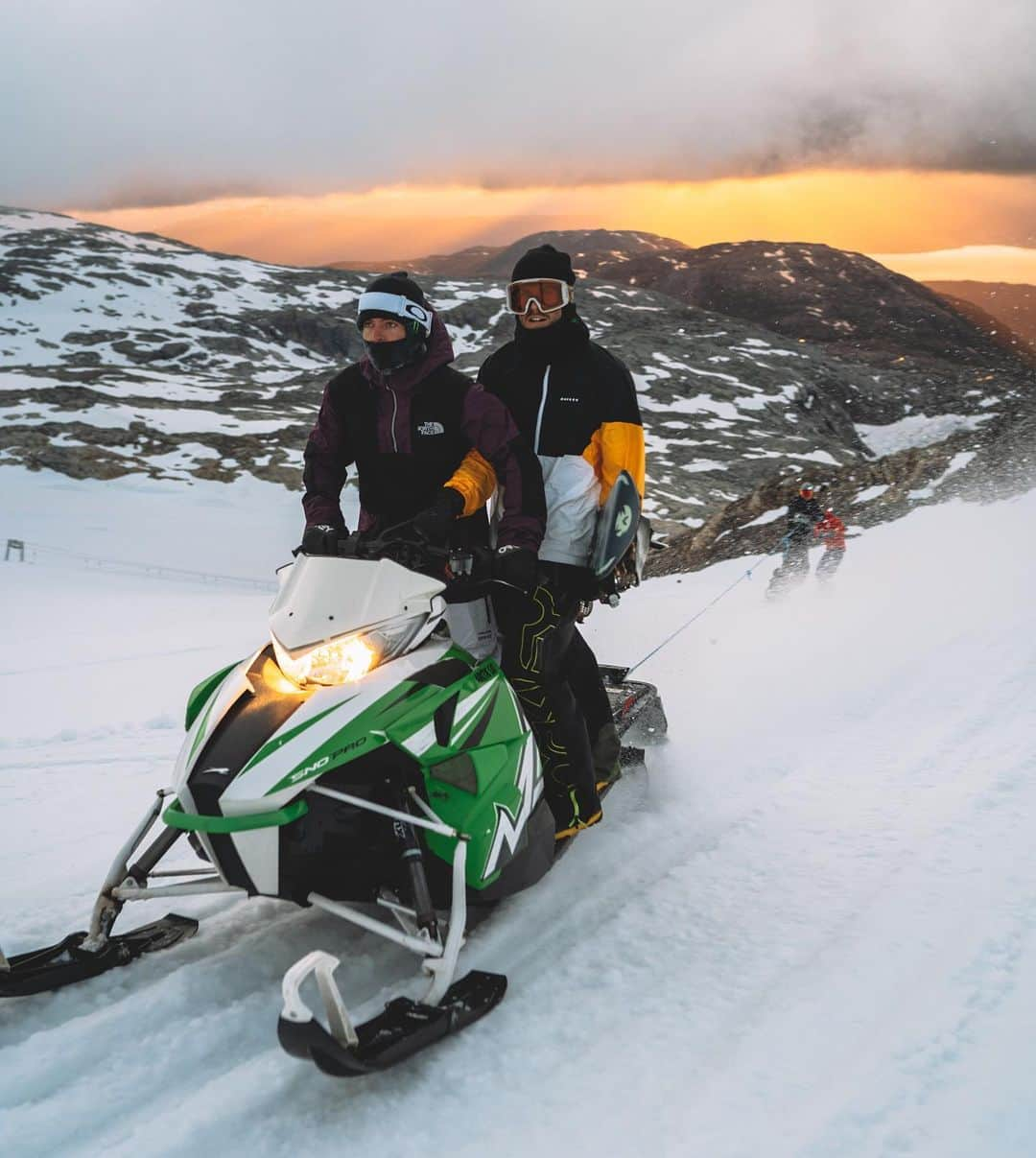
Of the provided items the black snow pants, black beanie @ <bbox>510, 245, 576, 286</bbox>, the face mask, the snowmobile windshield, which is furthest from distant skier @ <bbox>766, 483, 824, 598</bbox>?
the snowmobile windshield

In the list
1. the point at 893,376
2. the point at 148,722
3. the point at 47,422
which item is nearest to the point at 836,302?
the point at 893,376

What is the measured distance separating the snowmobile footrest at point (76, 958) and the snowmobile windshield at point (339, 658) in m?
1.08

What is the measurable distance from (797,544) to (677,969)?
33.4ft

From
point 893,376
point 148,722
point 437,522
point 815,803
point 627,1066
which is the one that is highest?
point 437,522

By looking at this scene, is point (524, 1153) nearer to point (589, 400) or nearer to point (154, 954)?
point (154, 954)

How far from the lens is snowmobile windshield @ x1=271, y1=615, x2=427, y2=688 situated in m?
3.04

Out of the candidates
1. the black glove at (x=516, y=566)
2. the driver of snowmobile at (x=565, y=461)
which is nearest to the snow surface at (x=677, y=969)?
the driver of snowmobile at (x=565, y=461)

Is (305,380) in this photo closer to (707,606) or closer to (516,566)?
(707,606)

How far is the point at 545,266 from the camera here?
4230mm

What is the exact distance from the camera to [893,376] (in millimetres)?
110500

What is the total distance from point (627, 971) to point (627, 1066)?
0.52 metres

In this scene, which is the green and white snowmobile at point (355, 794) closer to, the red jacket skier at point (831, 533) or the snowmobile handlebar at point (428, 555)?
the snowmobile handlebar at point (428, 555)

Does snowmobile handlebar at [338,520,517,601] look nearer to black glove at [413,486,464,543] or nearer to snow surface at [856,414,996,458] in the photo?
black glove at [413,486,464,543]

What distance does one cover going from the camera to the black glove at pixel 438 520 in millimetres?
3418
